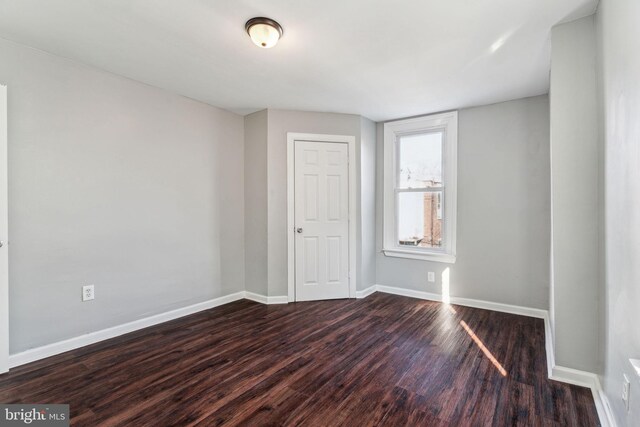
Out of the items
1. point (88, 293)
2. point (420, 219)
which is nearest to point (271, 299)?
point (88, 293)

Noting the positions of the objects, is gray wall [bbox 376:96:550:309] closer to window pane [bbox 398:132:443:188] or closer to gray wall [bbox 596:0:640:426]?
window pane [bbox 398:132:443:188]

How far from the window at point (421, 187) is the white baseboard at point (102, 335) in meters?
2.59

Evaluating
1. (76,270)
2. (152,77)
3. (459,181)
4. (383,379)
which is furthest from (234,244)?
(459,181)

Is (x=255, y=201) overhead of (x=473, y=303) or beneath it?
overhead

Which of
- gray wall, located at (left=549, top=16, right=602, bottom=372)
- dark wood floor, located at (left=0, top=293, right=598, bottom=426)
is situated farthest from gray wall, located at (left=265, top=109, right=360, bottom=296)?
gray wall, located at (left=549, top=16, right=602, bottom=372)

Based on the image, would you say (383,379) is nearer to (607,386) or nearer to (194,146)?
(607,386)

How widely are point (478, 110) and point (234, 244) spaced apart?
11.6 ft

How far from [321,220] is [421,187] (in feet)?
4.78

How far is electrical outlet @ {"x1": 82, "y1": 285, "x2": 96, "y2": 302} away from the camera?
2734mm

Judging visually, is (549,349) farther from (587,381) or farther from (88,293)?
(88,293)

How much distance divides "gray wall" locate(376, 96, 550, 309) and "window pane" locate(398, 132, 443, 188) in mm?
309

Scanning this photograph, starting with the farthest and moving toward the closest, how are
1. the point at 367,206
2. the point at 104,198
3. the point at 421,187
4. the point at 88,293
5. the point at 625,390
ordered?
the point at 367,206
the point at 421,187
the point at 104,198
the point at 88,293
the point at 625,390

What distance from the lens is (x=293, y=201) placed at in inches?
158

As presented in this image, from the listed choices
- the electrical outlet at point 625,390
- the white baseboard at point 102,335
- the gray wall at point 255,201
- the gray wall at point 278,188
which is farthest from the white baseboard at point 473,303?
the white baseboard at point 102,335
